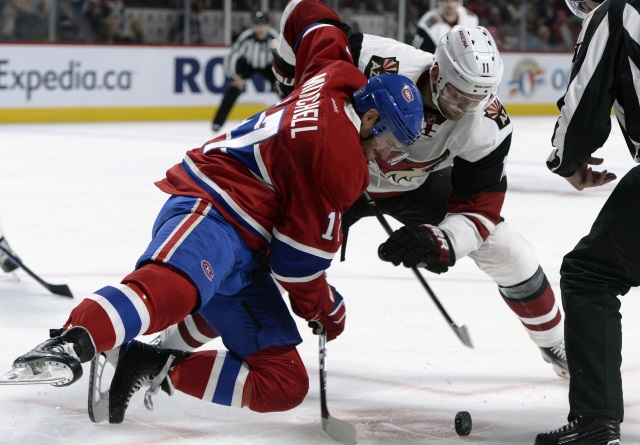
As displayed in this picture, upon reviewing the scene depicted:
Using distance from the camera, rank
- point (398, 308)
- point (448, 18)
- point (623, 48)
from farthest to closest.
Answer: point (448, 18) → point (398, 308) → point (623, 48)

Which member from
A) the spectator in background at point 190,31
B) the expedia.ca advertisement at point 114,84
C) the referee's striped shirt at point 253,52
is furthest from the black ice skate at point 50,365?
the spectator in background at point 190,31

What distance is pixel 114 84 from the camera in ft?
37.3

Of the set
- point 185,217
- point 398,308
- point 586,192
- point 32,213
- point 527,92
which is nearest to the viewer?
point 185,217

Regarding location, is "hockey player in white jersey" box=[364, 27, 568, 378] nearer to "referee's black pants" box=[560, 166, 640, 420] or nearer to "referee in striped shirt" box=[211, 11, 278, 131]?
"referee's black pants" box=[560, 166, 640, 420]

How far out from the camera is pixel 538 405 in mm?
3045

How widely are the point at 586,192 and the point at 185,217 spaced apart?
16.7 feet

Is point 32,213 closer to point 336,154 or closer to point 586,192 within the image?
point 586,192

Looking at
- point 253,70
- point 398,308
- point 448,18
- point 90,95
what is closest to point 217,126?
point 253,70

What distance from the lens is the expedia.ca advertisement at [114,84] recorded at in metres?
10.8

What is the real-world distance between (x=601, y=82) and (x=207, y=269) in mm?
923

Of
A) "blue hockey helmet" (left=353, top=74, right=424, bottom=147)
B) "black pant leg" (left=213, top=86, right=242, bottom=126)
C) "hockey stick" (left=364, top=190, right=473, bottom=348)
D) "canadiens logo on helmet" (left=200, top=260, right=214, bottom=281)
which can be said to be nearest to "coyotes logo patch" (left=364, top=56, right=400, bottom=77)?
"hockey stick" (left=364, top=190, right=473, bottom=348)

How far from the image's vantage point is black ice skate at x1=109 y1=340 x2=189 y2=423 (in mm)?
2633

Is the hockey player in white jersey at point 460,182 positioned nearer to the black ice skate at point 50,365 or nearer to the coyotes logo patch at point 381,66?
the coyotes logo patch at point 381,66

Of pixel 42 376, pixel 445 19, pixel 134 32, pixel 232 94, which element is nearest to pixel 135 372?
pixel 42 376
